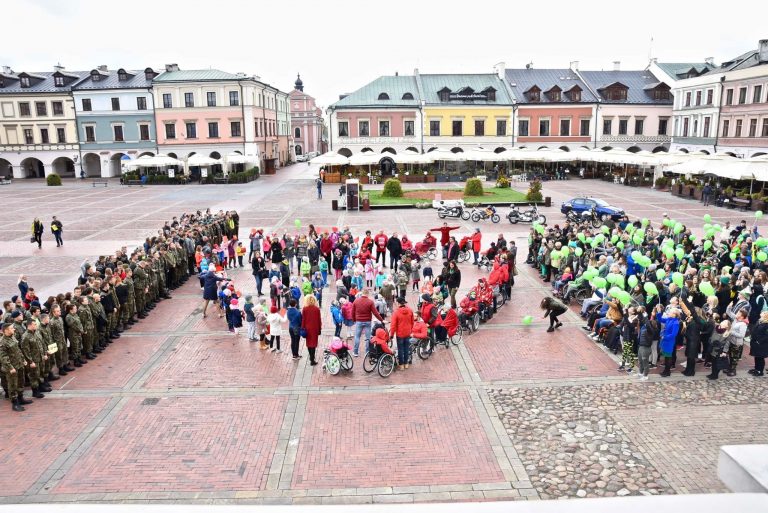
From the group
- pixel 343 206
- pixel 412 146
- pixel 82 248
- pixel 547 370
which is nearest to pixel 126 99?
pixel 412 146

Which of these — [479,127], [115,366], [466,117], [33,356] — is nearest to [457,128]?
[466,117]

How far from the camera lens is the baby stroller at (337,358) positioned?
11844 mm

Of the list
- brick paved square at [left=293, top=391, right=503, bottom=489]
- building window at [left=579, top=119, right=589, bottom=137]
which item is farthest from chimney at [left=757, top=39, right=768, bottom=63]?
brick paved square at [left=293, top=391, right=503, bottom=489]

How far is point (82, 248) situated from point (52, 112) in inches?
1625

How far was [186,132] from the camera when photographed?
57.9 m

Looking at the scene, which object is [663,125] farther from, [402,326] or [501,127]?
[402,326]

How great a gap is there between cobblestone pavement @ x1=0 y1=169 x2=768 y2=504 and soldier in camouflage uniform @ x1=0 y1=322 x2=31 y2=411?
318 millimetres

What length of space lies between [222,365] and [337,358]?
266cm

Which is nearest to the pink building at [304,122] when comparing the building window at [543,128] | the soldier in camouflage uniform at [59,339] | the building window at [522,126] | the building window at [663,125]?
the building window at [522,126]

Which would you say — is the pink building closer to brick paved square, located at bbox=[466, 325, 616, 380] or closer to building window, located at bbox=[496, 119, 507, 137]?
building window, located at bbox=[496, 119, 507, 137]

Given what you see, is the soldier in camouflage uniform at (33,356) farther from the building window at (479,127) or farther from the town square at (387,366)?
the building window at (479,127)

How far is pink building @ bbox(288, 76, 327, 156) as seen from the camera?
10812 cm

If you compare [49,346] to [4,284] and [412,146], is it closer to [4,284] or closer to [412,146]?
[4,284]

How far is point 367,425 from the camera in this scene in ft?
32.5
